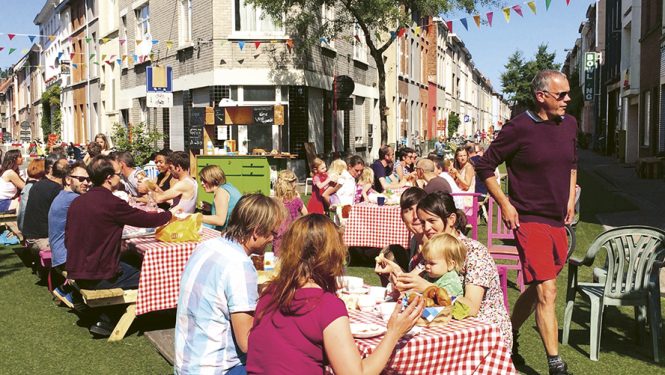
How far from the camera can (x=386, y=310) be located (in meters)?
3.86

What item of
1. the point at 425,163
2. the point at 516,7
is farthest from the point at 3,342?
the point at 516,7

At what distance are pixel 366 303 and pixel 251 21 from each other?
1852 cm

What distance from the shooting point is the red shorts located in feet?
16.0

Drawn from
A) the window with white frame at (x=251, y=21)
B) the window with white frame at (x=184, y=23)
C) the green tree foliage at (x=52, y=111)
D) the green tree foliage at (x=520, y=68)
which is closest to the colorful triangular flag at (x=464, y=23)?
the window with white frame at (x=251, y=21)

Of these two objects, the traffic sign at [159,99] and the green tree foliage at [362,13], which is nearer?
the traffic sign at [159,99]

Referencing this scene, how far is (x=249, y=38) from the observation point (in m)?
21.2

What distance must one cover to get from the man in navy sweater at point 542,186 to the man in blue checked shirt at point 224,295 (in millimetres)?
1961

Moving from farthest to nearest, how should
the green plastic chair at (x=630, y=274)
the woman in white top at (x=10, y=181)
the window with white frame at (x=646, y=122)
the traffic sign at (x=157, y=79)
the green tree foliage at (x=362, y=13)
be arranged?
the window with white frame at (x=646, y=122), the green tree foliage at (x=362, y=13), the traffic sign at (x=157, y=79), the woman in white top at (x=10, y=181), the green plastic chair at (x=630, y=274)

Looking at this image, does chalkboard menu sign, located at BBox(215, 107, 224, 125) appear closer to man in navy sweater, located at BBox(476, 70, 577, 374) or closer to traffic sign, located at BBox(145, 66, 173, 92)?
traffic sign, located at BBox(145, 66, 173, 92)

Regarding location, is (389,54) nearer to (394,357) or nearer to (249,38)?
(249,38)

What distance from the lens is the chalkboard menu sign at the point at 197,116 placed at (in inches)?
811

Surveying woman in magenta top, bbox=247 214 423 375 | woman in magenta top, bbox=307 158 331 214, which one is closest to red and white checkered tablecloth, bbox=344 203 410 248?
woman in magenta top, bbox=307 158 331 214

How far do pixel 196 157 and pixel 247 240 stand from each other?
14.5 metres

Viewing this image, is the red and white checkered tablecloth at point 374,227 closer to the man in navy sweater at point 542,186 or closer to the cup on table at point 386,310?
the man in navy sweater at point 542,186
